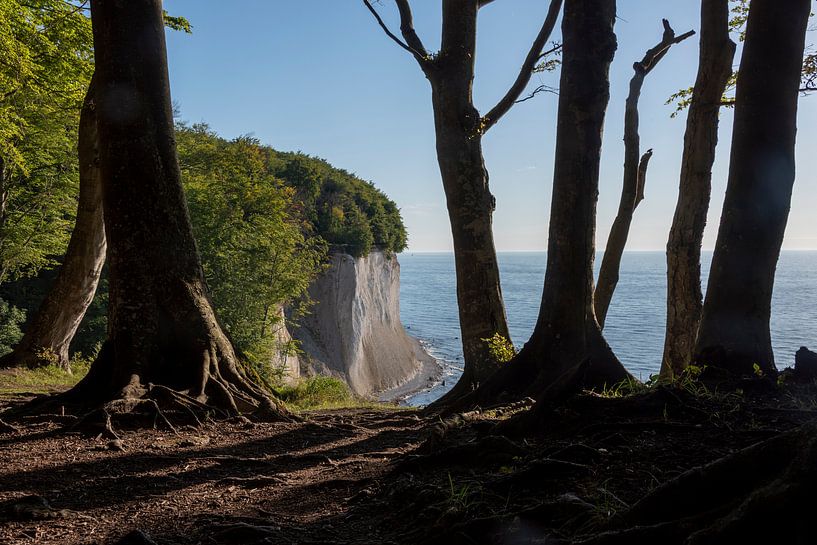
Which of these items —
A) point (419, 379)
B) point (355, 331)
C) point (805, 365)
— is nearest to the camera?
point (805, 365)

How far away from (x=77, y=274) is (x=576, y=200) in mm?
9977

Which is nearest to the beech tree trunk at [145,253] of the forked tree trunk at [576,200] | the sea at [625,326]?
the forked tree trunk at [576,200]

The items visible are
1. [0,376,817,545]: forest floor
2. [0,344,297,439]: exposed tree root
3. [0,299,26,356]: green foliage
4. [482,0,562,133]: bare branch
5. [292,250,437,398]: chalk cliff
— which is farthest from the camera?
[292,250,437,398]: chalk cliff

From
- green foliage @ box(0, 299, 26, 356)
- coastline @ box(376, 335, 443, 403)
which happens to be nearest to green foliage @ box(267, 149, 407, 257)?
coastline @ box(376, 335, 443, 403)

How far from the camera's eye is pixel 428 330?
78562 millimetres

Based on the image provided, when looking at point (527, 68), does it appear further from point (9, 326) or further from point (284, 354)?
point (284, 354)

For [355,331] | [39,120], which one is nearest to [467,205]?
[39,120]

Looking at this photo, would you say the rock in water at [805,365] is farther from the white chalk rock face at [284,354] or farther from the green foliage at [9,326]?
the green foliage at [9,326]

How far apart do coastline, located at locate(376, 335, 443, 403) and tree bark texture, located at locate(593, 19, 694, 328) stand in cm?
2914

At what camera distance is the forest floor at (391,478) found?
2936 millimetres

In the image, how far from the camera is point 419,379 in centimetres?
4966

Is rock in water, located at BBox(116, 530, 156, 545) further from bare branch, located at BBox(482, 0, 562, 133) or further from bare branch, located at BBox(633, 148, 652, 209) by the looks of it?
bare branch, located at BBox(633, 148, 652, 209)

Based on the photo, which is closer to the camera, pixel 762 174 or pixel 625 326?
pixel 762 174

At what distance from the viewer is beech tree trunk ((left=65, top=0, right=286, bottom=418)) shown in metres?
6.39
